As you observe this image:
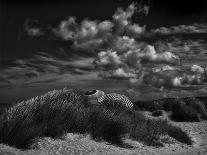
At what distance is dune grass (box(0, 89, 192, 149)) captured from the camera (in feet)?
24.5

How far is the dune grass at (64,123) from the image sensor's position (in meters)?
7.46

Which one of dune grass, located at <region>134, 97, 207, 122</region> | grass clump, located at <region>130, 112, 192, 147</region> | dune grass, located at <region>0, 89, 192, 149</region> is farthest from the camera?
dune grass, located at <region>134, 97, 207, 122</region>

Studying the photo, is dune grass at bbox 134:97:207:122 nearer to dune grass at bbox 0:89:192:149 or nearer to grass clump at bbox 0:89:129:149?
dune grass at bbox 0:89:192:149

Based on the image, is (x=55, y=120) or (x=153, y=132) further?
(x=153, y=132)

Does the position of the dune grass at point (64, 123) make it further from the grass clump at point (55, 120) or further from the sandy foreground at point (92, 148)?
the sandy foreground at point (92, 148)

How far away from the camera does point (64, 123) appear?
29.6 ft

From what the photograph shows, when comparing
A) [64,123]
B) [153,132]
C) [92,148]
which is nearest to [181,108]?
[153,132]

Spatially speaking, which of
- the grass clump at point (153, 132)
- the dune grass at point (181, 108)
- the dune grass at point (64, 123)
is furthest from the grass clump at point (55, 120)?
the dune grass at point (181, 108)

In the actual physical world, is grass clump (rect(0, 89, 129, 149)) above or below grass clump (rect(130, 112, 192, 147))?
above

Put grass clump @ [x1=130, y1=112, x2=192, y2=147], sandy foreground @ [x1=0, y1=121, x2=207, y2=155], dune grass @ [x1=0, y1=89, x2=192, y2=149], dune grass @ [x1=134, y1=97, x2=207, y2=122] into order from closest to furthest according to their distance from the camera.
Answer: sandy foreground @ [x1=0, y1=121, x2=207, y2=155] < dune grass @ [x1=0, y1=89, x2=192, y2=149] < grass clump @ [x1=130, y1=112, x2=192, y2=147] < dune grass @ [x1=134, y1=97, x2=207, y2=122]

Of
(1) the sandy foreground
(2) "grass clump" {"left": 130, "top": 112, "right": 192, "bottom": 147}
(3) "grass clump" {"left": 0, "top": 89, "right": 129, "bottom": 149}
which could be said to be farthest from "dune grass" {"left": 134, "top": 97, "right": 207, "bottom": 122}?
(3) "grass clump" {"left": 0, "top": 89, "right": 129, "bottom": 149}

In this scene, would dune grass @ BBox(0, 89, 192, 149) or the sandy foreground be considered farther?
dune grass @ BBox(0, 89, 192, 149)

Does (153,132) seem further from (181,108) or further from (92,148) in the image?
(181,108)

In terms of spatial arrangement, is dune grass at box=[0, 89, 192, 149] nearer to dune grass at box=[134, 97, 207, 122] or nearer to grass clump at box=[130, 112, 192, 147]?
grass clump at box=[130, 112, 192, 147]
